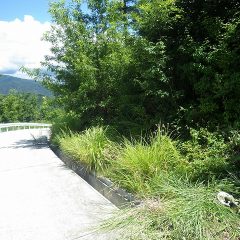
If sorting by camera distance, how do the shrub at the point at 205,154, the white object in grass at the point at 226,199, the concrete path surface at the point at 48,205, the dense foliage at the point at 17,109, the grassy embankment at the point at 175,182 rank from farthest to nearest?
1. the dense foliage at the point at 17,109
2. the shrub at the point at 205,154
3. the concrete path surface at the point at 48,205
4. the white object in grass at the point at 226,199
5. the grassy embankment at the point at 175,182

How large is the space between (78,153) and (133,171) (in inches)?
120

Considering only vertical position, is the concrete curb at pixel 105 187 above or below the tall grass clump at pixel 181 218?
below

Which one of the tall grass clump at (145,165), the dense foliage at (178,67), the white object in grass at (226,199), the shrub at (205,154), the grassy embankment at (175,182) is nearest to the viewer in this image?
the grassy embankment at (175,182)

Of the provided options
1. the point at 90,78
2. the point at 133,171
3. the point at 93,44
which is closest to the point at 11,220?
the point at 133,171

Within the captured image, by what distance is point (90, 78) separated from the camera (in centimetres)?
1333

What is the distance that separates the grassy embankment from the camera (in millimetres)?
4691

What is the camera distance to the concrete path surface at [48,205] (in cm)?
576

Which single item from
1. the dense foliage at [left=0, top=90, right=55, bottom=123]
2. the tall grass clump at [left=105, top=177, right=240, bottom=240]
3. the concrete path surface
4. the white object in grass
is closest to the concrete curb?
the concrete path surface

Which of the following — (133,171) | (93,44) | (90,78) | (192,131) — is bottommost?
(133,171)

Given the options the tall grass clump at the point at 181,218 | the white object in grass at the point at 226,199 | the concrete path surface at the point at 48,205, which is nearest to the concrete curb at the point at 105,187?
the concrete path surface at the point at 48,205

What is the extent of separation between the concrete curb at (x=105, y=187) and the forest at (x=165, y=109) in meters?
0.16

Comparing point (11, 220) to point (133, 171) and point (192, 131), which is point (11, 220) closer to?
point (133, 171)

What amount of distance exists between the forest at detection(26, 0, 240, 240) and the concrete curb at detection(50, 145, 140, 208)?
0.16 metres

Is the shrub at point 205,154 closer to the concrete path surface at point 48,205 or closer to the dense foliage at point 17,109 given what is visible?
the concrete path surface at point 48,205
